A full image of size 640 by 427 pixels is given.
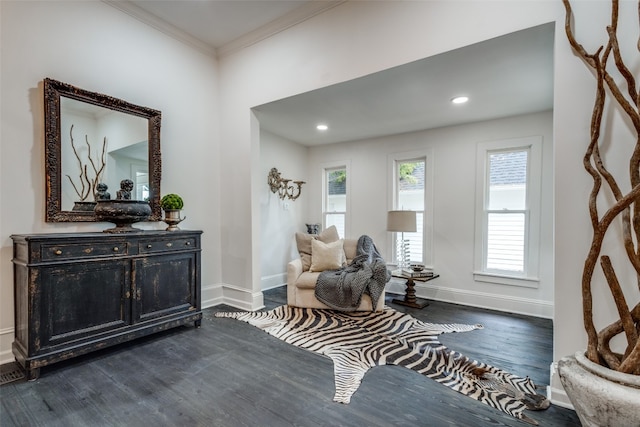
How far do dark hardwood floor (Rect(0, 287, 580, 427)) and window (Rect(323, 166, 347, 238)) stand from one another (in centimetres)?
279

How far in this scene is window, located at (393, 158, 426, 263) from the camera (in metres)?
4.31

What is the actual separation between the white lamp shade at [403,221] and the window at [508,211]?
0.87 m

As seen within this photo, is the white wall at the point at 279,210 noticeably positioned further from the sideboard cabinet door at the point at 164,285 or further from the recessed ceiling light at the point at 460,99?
the recessed ceiling light at the point at 460,99

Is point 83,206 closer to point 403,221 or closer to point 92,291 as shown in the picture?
point 92,291

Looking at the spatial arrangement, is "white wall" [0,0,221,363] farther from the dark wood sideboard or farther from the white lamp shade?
the white lamp shade

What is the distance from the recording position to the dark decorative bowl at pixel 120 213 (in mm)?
2498

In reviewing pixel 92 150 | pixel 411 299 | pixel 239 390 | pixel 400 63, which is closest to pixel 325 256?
pixel 411 299

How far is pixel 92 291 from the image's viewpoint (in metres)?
2.26

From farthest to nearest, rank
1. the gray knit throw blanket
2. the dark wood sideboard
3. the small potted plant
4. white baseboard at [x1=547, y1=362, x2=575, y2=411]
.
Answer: the gray knit throw blanket < the small potted plant < the dark wood sideboard < white baseboard at [x1=547, y1=362, x2=575, y2=411]

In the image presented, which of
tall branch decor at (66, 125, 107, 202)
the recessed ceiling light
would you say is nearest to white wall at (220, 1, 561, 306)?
the recessed ceiling light

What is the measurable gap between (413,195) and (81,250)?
13.0 ft

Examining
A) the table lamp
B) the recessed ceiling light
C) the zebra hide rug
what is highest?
the recessed ceiling light

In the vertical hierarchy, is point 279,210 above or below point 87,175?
below

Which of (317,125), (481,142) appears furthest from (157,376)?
(481,142)
